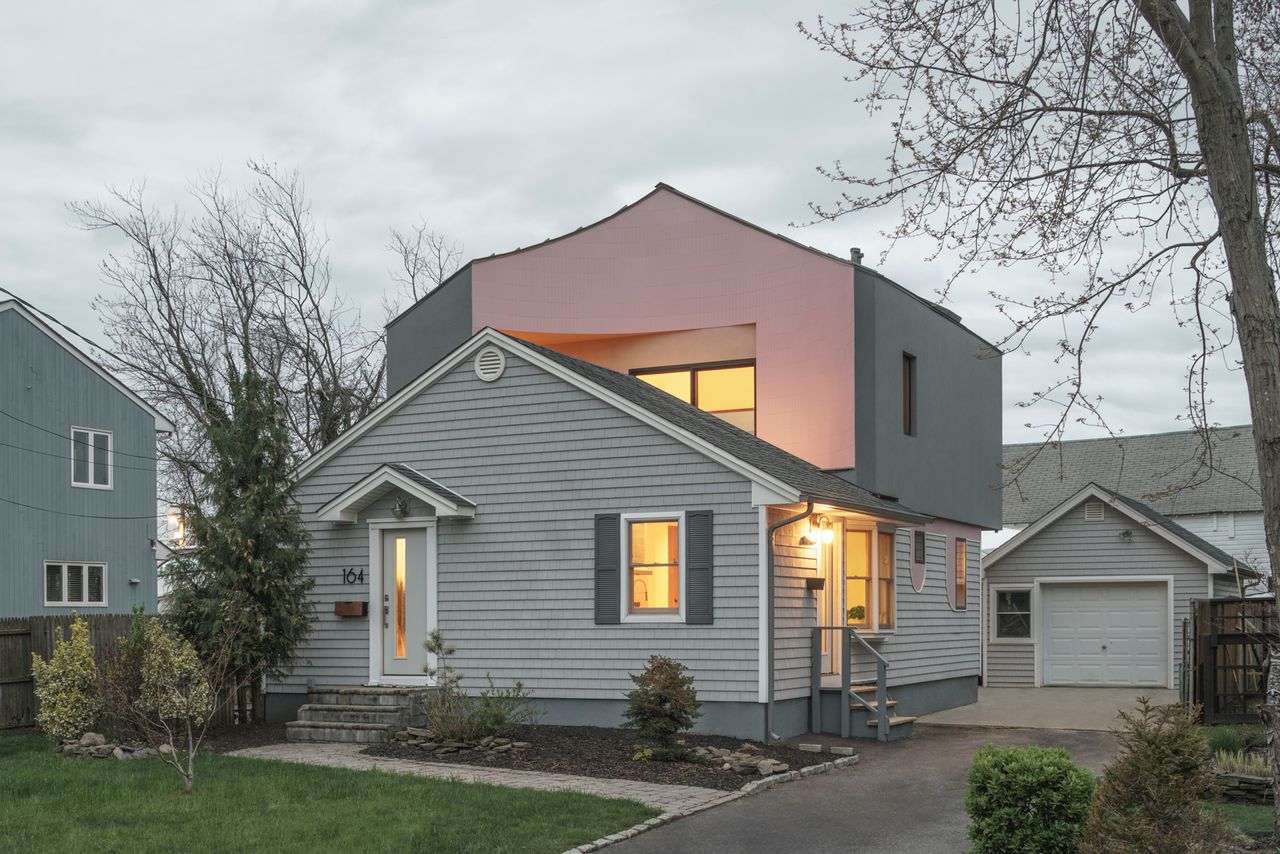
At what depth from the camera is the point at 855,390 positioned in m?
19.0

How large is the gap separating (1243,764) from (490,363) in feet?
32.8

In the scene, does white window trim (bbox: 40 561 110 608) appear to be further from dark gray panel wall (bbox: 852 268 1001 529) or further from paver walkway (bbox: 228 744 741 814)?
dark gray panel wall (bbox: 852 268 1001 529)

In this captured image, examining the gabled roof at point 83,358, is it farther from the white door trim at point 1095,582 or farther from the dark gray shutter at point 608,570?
the white door trim at point 1095,582

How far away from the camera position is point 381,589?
1714 centimetres

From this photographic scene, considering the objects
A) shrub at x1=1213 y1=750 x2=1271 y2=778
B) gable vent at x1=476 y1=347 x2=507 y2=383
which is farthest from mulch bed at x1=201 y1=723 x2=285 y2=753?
shrub at x1=1213 y1=750 x2=1271 y2=778

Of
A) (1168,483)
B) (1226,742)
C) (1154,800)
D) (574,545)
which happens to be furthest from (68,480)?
(1168,483)

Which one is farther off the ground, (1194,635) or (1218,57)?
(1218,57)

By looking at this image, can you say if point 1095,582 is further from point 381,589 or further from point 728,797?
point 728,797

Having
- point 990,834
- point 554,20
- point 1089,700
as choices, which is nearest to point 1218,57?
point 990,834

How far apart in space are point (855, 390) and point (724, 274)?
10.3ft

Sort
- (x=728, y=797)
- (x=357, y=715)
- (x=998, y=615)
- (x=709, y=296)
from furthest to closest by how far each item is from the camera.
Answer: (x=998, y=615) < (x=709, y=296) < (x=357, y=715) < (x=728, y=797)

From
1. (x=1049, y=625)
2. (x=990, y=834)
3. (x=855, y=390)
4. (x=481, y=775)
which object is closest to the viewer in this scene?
(x=990, y=834)

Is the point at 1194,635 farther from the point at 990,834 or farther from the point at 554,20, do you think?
the point at 554,20

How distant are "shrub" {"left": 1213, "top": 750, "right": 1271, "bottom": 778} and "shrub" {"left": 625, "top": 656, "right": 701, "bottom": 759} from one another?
5.15 meters
